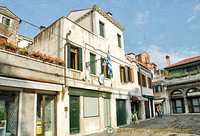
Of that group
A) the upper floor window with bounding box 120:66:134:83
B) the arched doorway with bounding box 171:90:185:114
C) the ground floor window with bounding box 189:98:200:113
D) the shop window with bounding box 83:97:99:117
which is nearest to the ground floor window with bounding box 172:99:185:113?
the arched doorway with bounding box 171:90:185:114

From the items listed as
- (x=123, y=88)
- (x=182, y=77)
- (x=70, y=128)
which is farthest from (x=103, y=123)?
(x=182, y=77)

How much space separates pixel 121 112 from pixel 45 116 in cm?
796

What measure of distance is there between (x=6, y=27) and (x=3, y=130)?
49.6ft

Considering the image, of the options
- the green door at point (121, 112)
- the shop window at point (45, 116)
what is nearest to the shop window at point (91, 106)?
the shop window at point (45, 116)

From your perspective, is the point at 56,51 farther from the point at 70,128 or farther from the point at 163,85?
the point at 163,85

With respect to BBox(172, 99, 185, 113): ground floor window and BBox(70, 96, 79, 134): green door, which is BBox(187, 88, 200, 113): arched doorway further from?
BBox(70, 96, 79, 134): green door

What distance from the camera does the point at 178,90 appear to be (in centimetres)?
2809

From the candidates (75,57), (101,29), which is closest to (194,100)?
(101,29)

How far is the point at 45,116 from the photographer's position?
857 cm

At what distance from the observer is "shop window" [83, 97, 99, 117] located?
10695mm

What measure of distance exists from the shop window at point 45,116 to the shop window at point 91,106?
7.59 feet

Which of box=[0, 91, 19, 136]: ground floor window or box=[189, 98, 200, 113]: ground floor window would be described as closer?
box=[0, 91, 19, 136]: ground floor window

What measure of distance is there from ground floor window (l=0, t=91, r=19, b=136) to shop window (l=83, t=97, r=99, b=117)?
432 cm

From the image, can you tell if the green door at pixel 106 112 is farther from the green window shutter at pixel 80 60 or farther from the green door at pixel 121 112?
the green window shutter at pixel 80 60
